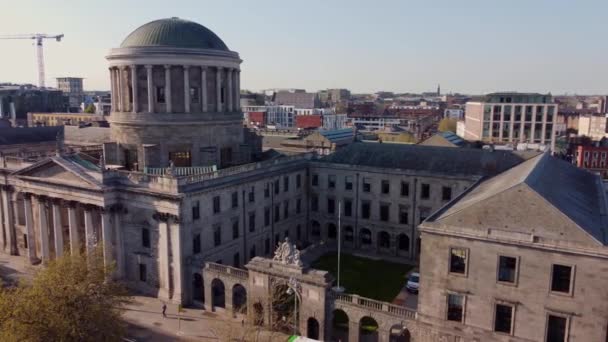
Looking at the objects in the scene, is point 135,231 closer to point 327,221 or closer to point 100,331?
point 100,331

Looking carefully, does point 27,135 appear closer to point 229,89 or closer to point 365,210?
point 229,89

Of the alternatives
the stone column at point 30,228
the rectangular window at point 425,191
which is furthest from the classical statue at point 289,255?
the stone column at point 30,228

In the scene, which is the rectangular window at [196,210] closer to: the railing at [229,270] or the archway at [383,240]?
the railing at [229,270]

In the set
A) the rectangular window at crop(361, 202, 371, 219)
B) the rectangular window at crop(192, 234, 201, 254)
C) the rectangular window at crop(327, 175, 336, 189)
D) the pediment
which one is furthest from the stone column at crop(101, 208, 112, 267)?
the rectangular window at crop(361, 202, 371, 219)

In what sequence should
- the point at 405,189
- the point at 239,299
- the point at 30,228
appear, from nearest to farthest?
1. the point at 239,299
2. the point at 30,228
3. the point at 405,189

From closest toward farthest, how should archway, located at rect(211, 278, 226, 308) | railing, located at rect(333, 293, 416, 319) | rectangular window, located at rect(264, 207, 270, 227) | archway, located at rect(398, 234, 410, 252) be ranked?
1. railing, located at rect(333, 293, 416, 319)
2. archway, located at rect(211, 278, 226, 308)
3. rectangular window, located at rect(264, 207, 270, 227)
4. archway, located at rect(398, 234, 410, 252)

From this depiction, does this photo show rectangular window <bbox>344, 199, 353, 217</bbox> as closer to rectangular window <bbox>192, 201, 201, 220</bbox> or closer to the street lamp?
rectangular window <bbox>192, 201, 201, 220</bbox>

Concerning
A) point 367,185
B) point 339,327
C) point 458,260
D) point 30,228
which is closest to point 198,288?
point 339,327
